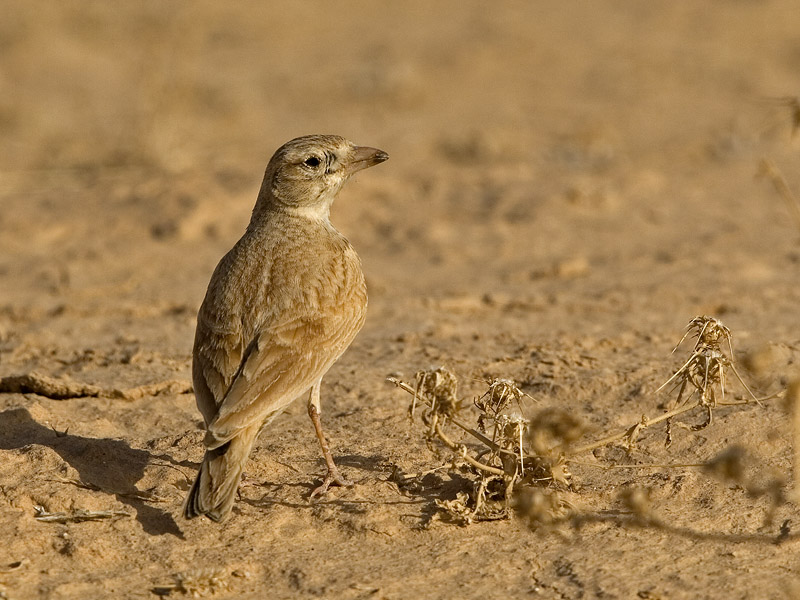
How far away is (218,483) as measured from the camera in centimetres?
443

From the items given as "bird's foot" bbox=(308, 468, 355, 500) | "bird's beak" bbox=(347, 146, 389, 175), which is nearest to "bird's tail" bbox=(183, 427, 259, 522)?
"bird's foot" bbox=(308, 468, 355, 500)

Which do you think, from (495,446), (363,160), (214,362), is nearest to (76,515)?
(214,362)

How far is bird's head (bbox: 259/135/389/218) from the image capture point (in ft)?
19.2

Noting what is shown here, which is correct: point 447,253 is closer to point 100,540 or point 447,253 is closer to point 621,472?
point 621,472

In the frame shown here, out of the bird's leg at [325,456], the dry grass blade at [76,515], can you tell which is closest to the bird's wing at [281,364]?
the bird's leg at [325,456]

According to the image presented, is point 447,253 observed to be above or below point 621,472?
above

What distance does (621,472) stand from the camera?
16.5ft

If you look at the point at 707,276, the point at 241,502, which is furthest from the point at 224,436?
the point at 707,276

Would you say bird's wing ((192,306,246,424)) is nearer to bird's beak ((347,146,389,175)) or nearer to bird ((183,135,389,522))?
bird ((183,135,389,522))

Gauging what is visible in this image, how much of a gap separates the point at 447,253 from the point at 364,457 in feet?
→ 12.2

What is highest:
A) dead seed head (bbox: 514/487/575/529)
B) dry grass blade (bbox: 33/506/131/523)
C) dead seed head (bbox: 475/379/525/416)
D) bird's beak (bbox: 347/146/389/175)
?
bird's beak (bbox: 347/146/389/175)

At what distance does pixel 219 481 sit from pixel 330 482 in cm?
63

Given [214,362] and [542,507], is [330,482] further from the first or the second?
[542,507]

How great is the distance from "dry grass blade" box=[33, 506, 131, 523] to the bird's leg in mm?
807
